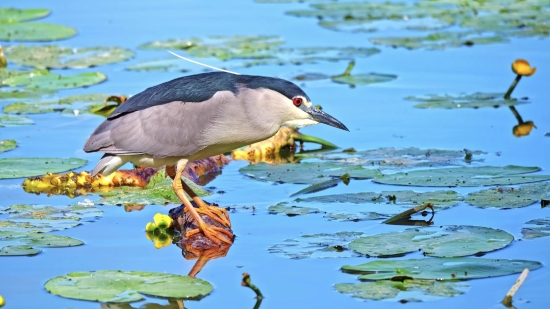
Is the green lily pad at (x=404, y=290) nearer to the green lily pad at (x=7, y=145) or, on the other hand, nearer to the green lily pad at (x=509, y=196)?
the green lily pad at (x=509, y=196)

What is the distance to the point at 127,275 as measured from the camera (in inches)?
218

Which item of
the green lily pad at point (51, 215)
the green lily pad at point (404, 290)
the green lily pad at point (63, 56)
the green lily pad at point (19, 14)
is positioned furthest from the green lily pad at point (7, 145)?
the green lily pad at point (19, 14)

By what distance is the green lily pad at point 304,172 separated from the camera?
7594 millimetres

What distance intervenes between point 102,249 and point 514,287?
2.60 metres

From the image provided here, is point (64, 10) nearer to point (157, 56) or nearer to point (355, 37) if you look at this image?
point (157, 56)

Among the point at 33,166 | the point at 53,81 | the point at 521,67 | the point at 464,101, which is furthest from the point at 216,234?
the point at 53,81

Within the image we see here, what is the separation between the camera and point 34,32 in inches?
515

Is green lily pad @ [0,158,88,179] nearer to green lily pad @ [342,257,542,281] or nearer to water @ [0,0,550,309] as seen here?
water @ [0,0,550,309]

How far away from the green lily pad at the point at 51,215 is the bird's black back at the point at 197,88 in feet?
2.28

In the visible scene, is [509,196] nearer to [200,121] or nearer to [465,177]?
A: [465,177]

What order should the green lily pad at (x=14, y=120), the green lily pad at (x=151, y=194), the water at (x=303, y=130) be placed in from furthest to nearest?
the green lily pad at (x=14, y=120), the green lily pad at (x=151, y=194), the water at (x=303, y=130)

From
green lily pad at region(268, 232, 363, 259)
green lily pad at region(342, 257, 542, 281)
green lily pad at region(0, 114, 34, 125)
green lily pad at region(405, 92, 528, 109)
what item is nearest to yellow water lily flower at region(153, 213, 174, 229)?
green lily pad at region(268, 232, 363, 259)

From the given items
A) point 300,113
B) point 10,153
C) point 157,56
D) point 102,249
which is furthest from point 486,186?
point 157,56

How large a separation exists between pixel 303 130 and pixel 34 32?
4963 millimetres
